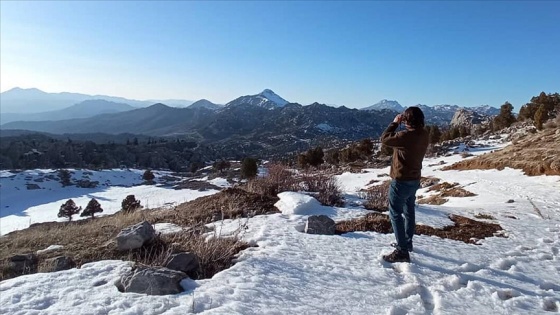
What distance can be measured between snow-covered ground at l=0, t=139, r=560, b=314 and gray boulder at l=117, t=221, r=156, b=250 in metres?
0.75

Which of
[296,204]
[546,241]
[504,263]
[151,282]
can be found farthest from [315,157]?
[151,282]

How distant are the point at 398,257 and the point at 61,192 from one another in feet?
236

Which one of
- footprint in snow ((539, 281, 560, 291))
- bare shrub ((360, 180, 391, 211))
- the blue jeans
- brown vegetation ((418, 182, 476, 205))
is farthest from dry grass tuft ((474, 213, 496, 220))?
brown vegetation ((418, 182, 476, 205))

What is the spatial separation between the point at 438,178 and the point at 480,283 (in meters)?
16.3

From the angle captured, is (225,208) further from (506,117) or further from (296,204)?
(506,117)

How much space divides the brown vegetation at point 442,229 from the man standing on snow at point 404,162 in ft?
5.37

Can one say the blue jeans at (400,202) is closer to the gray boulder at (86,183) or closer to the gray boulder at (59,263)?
the gray boulder at (59,263)

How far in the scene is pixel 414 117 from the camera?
17.2ft

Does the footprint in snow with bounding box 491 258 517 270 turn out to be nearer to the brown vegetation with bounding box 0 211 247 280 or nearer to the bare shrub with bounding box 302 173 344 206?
the brown vegetation with bounding box 0 211 247 280

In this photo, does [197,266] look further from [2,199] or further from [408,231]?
[2,199]

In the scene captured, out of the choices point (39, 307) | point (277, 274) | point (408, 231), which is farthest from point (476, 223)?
point (39, 307)

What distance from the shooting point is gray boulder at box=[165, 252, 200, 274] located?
193 inches

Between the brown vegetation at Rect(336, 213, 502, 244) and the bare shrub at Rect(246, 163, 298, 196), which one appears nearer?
the brown vegetation at Rect(336, 213, 502, 244)

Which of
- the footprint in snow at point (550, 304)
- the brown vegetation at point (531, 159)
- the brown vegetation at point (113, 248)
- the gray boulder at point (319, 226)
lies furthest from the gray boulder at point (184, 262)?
the brown vegetation at point (531, 159)
